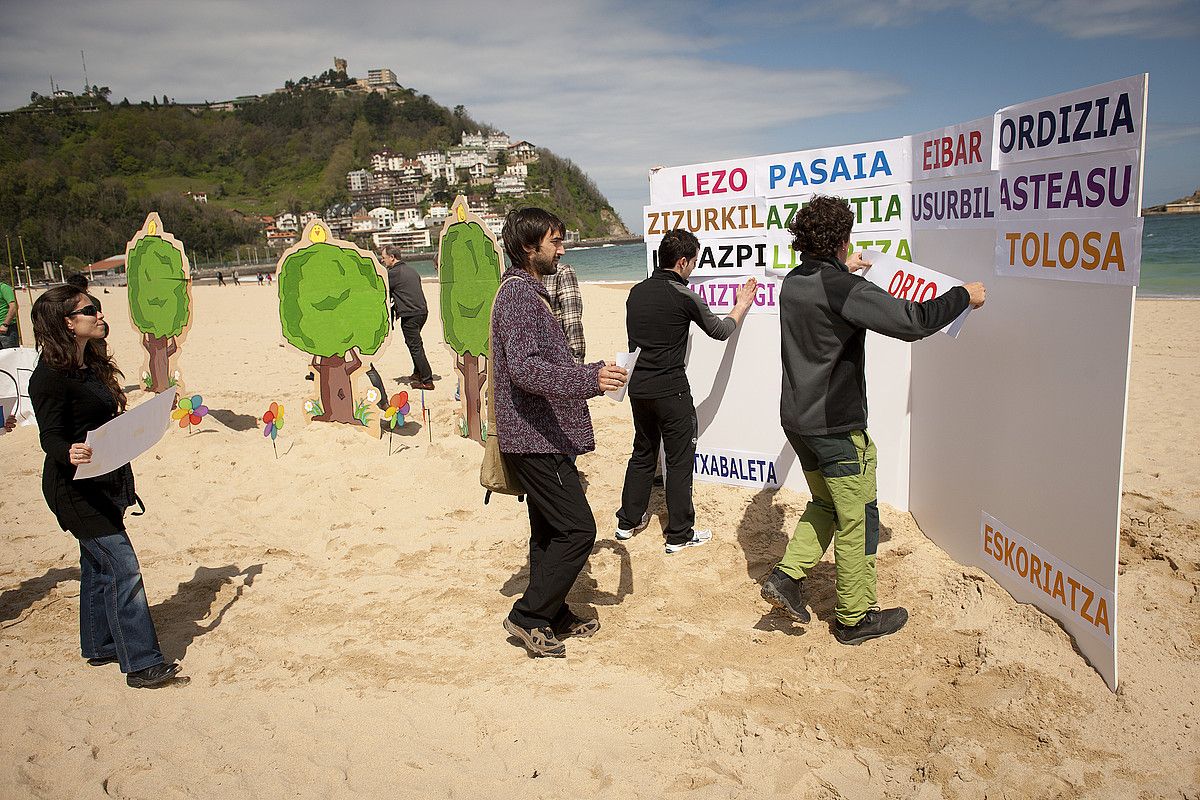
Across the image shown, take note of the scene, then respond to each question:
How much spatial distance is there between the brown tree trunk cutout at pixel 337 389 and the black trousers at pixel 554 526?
13.8ft

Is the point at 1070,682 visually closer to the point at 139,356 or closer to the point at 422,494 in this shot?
the point at 422,494

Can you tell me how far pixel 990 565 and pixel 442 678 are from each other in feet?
8.36

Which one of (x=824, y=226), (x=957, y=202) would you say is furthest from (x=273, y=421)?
(x=957, y=202)

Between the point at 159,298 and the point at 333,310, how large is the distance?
281 cm

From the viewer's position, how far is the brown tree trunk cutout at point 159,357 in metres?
8.64

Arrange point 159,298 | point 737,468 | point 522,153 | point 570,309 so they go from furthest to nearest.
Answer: point 522,153
point 159,298
point 570,309
point 737,468

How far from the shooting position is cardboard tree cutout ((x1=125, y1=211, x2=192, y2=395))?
850 centimetres

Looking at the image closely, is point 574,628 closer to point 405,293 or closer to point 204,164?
point 405,293

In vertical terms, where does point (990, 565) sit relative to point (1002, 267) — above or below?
below

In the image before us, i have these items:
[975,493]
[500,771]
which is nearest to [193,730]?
[500,771]

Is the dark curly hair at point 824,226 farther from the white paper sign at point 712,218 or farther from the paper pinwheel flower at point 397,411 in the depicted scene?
the paper pinwheel flower at point 397,411

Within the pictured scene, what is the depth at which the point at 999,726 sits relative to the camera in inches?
108

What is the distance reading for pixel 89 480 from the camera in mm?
3256

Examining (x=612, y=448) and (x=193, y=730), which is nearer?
(x=193, y=730)
